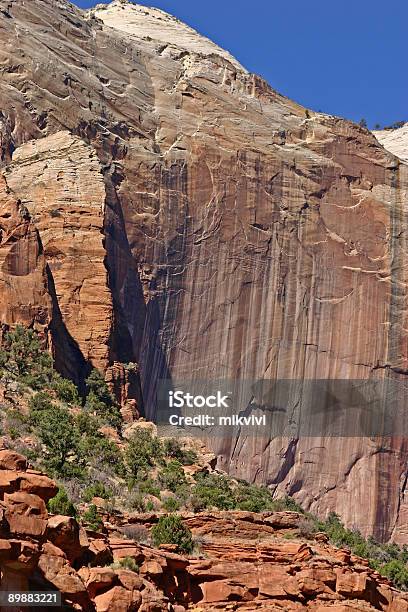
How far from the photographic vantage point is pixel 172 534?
4662cm

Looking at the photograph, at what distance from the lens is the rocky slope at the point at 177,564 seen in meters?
34.1

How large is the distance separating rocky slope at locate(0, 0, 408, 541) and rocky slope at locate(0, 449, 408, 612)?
24407mm

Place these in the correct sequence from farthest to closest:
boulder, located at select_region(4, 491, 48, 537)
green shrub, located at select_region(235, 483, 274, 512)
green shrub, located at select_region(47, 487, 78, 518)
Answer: green shrub, located at select_region(235, 483, 274, 512)
green shrub, located at select_region(47, 487, 78, 518)
boulder, located at select_region(4, 491, 48, 537)

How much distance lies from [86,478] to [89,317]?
57.5 feet

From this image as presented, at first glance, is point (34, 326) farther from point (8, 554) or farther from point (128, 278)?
point (8, 554)

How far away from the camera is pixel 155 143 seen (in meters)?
85.8

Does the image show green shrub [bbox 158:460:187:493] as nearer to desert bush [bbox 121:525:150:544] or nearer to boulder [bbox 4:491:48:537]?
desert bush [bbox 121:525:150:544]

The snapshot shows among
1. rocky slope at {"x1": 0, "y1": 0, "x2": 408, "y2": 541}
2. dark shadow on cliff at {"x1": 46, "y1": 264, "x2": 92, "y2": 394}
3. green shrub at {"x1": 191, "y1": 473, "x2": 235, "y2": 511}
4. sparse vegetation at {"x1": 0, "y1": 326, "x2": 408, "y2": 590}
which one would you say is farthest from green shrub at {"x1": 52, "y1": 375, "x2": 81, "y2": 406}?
rocky slope at {"x1": 0, "y1": 0, "x2": 408, "y2": 541}

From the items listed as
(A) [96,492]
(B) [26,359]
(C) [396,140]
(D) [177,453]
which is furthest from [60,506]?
(C) [396,140]

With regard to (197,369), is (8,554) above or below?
below

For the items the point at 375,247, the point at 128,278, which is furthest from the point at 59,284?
the point at 375,247

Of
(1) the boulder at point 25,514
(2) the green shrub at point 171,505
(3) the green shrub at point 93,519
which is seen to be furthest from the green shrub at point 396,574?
(1) the boulder at point 25,514

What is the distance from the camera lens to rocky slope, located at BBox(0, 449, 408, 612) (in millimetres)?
34094

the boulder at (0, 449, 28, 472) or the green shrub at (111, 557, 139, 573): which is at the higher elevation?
the boulder at (0, 449, 28, 472)
